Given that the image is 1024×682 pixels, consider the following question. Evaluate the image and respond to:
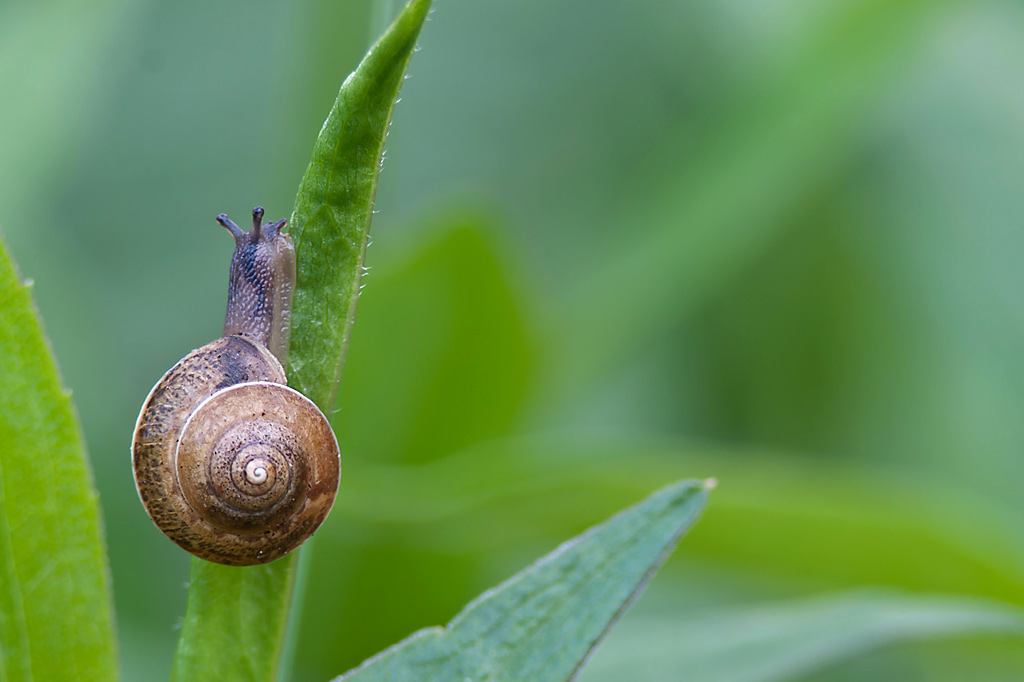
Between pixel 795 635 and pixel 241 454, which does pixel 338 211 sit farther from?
pixel 795 635

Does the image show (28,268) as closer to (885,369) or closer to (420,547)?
(420,547)

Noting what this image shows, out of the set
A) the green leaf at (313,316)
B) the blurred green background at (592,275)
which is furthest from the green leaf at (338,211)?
the blurred green background at (592,275)

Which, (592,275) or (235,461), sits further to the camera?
(592,275)

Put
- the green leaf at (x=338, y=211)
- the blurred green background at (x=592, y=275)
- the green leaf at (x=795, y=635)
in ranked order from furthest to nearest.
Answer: the blurred green background at (x=592, y=275), the green leaf at (x=795, y=635), the green leaf at (x=338, y=211)

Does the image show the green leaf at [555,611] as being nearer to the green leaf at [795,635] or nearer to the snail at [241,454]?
the snail at [241,454]

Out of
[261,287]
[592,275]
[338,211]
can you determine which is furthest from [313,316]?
[592,275]

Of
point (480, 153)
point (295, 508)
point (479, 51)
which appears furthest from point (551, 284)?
point (295, 508)

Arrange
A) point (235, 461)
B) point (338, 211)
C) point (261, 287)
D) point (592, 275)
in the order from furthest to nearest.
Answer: point (592, 275) < point (261, 287) < point (235, 461) < point (338, 211)
